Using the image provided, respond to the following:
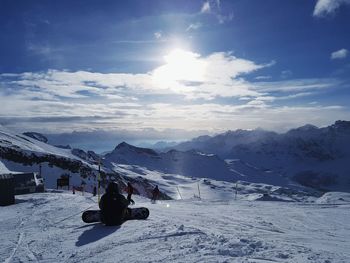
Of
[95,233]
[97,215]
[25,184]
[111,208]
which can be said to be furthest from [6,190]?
[95,233]

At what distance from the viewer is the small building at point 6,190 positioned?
30.2 m

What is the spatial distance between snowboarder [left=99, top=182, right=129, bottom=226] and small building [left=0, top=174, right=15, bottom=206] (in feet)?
58.6

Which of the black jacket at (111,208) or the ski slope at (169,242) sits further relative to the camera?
the black jacket at (111,208)

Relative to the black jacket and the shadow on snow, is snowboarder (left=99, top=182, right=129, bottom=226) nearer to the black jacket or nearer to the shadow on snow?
the black jacket

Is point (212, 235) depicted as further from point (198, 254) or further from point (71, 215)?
point (71, 215)

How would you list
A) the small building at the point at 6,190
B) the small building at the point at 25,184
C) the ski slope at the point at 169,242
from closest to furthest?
the ski slope at the point at 169,242
the small building at the point at 6,190
the small building at the point at 25,184

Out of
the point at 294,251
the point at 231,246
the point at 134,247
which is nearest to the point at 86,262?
the point at 134,247

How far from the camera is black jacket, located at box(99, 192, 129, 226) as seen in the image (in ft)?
50.2

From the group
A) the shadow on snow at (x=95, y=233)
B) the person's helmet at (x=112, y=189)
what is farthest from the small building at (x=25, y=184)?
the person's helmet at (x=112, y=189)

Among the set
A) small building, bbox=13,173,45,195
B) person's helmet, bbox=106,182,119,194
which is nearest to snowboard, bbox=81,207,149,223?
person's helmet, bbox=106,182,119,194

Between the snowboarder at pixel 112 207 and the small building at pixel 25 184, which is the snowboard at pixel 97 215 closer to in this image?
the snowboarder at pixel 112 207

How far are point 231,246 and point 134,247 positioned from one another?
2.87 meters

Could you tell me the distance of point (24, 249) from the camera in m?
12.7

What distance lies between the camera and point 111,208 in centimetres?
1528
